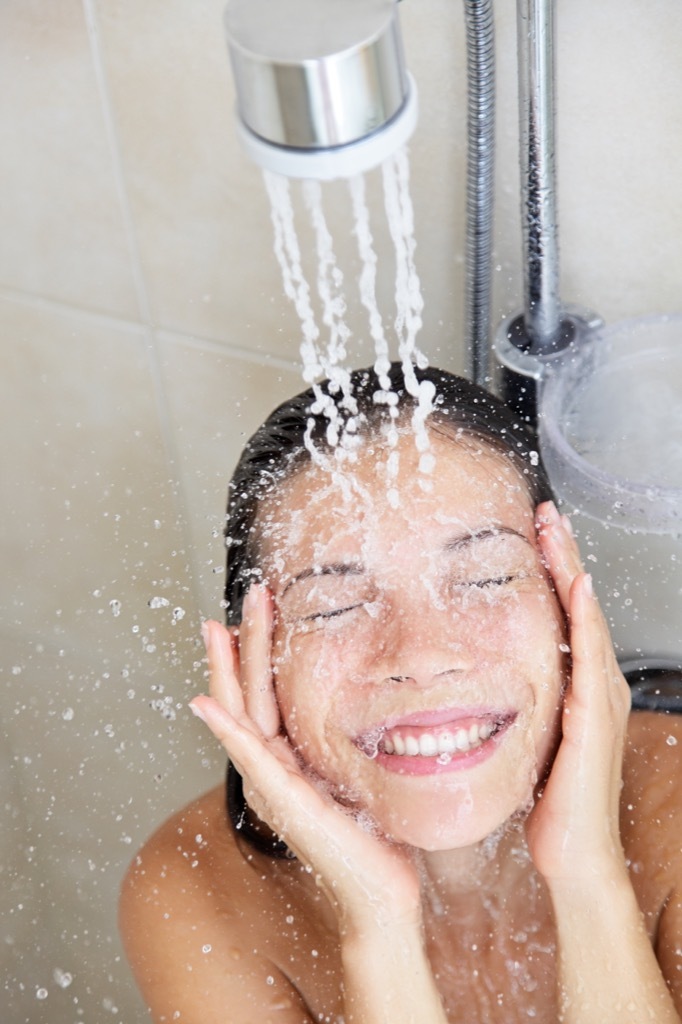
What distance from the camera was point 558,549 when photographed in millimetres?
1132

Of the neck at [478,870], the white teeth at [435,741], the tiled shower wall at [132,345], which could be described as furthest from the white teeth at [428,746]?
the tiled shower wall at [132,345]

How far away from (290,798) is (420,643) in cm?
18

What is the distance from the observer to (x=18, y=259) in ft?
5.11

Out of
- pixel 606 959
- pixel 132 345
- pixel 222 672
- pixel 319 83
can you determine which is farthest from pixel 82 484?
pixel 319 83

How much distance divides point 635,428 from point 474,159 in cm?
31

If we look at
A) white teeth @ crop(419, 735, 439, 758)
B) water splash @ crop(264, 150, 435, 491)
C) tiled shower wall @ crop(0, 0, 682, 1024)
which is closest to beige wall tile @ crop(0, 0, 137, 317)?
tiled shower wall @ crop(0, 0, 682, 1024)

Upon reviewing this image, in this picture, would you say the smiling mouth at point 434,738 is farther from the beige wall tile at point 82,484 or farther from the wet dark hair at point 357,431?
the beige wall tile at point 82,484

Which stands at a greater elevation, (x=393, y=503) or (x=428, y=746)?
(x=393, y=503)

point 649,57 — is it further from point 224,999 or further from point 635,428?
point 224,999

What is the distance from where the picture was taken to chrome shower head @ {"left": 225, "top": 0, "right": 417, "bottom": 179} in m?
0.71

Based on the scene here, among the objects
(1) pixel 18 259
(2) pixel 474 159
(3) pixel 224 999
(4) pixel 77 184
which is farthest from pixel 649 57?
(3) pixel 224 999

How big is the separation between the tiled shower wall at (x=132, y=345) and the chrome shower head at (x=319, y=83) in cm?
44

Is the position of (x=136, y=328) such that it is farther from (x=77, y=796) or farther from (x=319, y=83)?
(x=319, y=83)

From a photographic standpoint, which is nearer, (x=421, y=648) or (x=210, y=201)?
(x=421, y=648)
